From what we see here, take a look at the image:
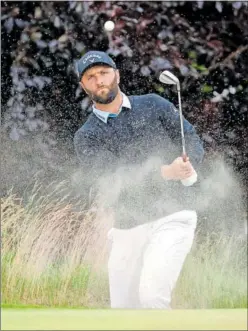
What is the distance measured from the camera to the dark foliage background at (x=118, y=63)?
679 cm

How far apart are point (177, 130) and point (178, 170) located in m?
0.29

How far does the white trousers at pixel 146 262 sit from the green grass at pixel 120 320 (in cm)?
67

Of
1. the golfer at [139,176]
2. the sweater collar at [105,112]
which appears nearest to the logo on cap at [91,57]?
the golfer at [139,176]

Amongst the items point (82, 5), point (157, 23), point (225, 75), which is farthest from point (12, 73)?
point (225, 75)

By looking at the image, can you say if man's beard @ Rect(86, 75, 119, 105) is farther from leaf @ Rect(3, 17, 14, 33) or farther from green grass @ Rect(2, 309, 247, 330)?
green grass @ Rect(2, 309, 247, 330)

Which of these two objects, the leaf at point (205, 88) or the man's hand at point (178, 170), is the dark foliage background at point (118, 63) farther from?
the man's hand at point (178, 170)

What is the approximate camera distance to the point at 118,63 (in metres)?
6.81

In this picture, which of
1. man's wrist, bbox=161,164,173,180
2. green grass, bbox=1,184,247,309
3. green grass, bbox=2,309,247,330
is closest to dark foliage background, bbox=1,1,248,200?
green grass, bbox=1,184,247,309

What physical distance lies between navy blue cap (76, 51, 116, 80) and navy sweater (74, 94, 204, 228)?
328 mm

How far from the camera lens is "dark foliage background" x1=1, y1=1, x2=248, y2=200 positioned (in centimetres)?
679

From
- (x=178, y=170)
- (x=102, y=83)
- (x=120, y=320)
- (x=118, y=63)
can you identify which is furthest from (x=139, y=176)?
(x=120, y=320)

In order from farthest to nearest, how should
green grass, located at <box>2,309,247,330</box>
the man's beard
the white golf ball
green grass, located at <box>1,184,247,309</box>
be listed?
the white golf ball → the man's beard → green grass, located at <box>1,184,247,309</box> → green grass, located at <box>2,309,247,330</box>

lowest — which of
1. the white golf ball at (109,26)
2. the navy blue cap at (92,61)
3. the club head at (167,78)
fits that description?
the club head at (167,78)

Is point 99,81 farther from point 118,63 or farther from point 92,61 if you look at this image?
point 118,63
